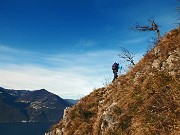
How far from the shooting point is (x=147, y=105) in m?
14.2

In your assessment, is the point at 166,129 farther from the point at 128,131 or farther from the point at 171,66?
the point at 171,66

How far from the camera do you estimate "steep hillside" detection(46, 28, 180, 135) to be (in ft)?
39.3

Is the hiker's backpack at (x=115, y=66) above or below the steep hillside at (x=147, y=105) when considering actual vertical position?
above

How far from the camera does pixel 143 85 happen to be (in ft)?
54.4

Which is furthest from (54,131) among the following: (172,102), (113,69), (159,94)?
(172,102)

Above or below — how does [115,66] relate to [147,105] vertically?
above

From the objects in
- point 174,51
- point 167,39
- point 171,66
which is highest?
point 167,39

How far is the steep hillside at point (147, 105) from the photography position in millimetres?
11977

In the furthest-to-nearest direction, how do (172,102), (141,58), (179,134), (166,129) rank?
(141,58), (172,102), (166,129), (179,134)

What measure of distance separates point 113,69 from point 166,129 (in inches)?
830

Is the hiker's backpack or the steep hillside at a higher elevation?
the hiker's backpack

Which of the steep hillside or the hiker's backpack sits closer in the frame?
the steep hillside

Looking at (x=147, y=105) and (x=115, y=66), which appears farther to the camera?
(x=115, y=66)

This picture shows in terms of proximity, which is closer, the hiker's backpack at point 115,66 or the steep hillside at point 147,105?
the steep hillside at point 147,105
